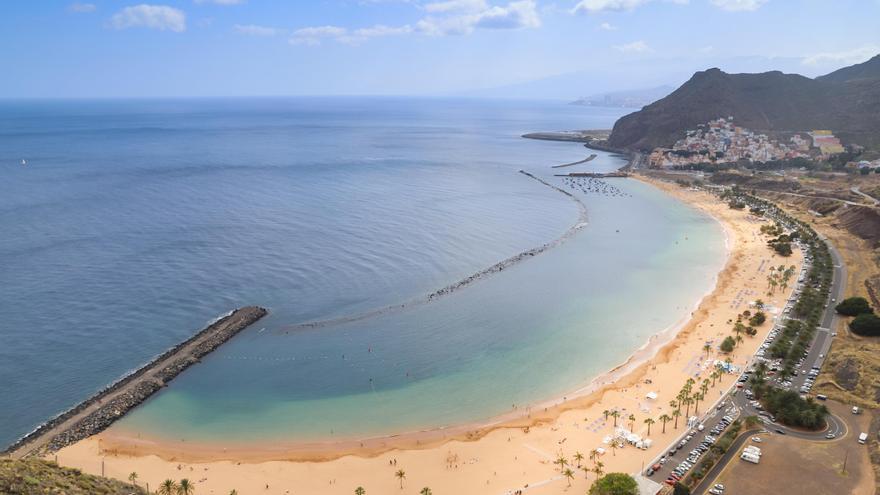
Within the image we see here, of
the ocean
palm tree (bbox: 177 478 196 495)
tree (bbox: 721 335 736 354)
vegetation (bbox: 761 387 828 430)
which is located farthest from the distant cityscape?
palm tree (bbox: 177 478 196 495)

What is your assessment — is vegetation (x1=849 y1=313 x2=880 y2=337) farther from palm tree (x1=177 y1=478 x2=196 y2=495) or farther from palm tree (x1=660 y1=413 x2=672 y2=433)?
palm tree (x1=177 y1=478 x2=196 y2=495)

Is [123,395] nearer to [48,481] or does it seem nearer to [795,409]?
[48,481]

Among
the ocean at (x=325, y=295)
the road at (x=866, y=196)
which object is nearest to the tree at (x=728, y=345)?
the ocean at (x=325, y=295)

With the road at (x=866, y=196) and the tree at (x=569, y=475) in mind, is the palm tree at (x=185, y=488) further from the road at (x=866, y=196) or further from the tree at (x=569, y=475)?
the road at (x=866, y=196)

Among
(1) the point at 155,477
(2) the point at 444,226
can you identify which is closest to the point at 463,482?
(1) the point at 155,477

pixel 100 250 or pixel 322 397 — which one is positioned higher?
pixel 100 250

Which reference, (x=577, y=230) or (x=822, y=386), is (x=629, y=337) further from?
(x=577, y=230)

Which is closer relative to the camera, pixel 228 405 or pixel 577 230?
pixel 228 405
